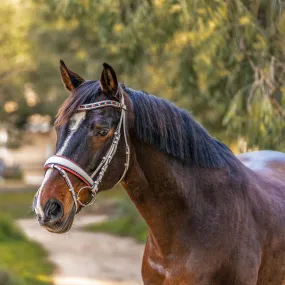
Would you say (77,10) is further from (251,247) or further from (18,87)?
(18,87)

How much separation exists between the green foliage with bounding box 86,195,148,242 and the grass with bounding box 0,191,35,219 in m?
3.31

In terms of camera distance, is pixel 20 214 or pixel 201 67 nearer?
pixel 201 67

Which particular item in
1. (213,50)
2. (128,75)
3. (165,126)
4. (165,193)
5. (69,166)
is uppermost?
(165,126)

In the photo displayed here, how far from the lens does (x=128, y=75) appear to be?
436 inches

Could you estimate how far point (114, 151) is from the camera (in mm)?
3188

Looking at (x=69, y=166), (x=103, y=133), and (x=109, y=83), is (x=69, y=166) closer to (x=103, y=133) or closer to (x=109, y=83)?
(x=103, y=133)

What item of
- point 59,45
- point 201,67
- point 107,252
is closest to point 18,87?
point 59,45

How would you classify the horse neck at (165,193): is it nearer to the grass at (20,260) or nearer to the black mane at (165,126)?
the black mane at (165,126)

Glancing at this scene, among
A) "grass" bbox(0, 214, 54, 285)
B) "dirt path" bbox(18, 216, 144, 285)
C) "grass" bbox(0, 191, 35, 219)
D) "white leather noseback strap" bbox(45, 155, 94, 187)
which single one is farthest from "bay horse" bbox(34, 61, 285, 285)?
"grass" bbox(0, 191, 35, 219)

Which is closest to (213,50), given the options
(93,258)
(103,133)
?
(103,133)

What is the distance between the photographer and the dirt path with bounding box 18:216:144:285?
33.7ft

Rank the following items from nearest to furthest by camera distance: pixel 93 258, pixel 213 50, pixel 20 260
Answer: pixel 213 50 < pixel 20 260 < pixel 93 258

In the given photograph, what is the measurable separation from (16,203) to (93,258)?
38.9 feet

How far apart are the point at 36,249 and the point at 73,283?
3.48 meters
